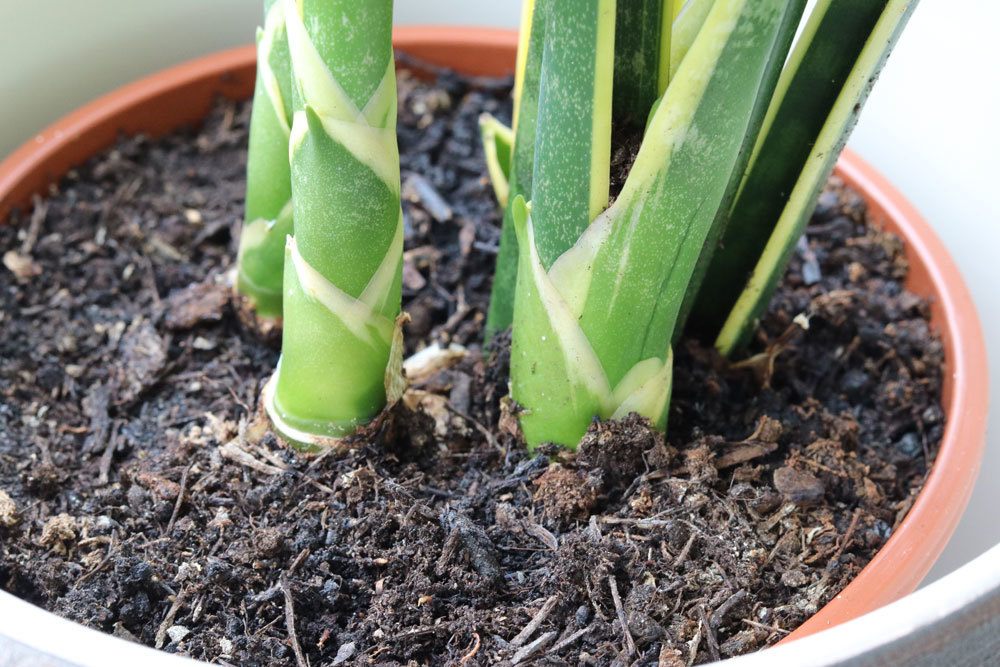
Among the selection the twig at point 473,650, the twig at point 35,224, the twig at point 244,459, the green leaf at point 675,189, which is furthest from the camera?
the twig at point 35,224

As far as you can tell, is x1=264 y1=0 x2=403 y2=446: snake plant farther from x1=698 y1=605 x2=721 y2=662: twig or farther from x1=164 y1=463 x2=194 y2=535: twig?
x1=698 y1=605 x2=721 y2=662: twig

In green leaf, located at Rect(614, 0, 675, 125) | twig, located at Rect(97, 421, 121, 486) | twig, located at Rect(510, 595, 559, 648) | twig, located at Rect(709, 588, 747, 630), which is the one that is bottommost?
twig, located at Rect(97, 421, 121, 486)

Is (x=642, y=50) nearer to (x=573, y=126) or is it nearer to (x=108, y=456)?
(x=573, y=126)

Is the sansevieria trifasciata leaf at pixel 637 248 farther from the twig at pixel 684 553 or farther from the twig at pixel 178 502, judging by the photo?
the twig at pixel 178 502

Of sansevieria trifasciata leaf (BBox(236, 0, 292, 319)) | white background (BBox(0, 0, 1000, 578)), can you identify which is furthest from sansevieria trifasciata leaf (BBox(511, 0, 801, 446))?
white background (BBox(0, 0, 1000, 578))

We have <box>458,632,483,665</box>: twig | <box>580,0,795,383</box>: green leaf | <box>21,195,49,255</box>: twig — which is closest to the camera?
<box>580,0,795,383</box>: green leaf

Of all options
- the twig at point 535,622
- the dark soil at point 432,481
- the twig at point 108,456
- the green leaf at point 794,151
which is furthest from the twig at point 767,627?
the twig at point 108,456
